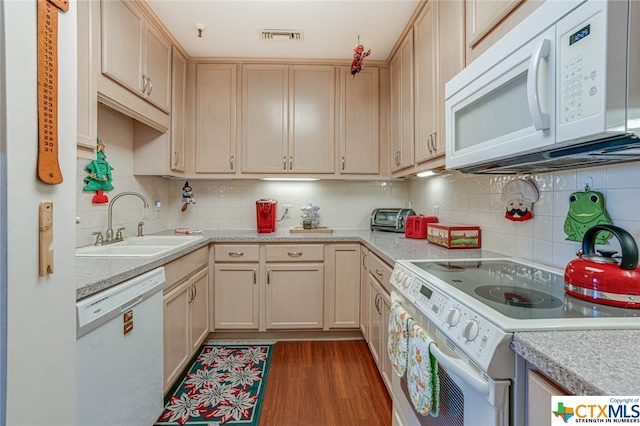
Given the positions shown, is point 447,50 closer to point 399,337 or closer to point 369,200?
point 399,337

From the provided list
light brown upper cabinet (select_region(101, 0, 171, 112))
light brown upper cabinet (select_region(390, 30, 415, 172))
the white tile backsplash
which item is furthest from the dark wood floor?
light brown upper cabinet (select_region(101, 0, 171, 112))

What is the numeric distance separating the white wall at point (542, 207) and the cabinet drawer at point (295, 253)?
0.99 m

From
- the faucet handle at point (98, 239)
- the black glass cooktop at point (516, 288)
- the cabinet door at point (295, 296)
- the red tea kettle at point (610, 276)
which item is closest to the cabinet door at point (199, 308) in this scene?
the cabinet door at point (295, 296)

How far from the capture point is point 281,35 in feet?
7.35

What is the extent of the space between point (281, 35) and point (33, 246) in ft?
6.82

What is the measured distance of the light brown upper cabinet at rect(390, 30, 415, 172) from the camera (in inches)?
84.0

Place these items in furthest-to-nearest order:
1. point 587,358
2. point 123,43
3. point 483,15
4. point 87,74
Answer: point 123,43 < point 87,74 < point 483,15 < point 587,358

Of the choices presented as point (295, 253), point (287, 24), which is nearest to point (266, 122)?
point (287, 24)

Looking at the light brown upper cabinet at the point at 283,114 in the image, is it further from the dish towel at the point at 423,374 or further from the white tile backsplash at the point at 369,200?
the dish towel at the point at 423,374

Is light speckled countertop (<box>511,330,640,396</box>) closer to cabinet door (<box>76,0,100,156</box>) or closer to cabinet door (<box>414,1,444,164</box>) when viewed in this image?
cabinet door (<box>414,1,444,164</box>)

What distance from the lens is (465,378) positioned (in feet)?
2.37

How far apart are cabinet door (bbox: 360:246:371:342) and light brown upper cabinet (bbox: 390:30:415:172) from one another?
2.46 ft

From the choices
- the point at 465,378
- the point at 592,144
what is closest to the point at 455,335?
the point at 465,378

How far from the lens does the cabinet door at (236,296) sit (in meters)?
2.43
